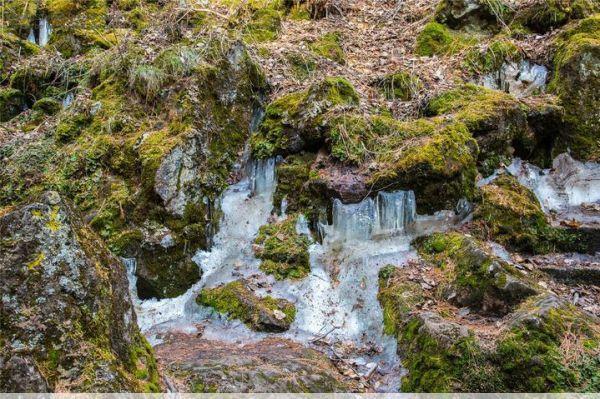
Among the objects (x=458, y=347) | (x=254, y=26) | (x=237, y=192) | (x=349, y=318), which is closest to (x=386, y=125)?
(x=237, y=192)

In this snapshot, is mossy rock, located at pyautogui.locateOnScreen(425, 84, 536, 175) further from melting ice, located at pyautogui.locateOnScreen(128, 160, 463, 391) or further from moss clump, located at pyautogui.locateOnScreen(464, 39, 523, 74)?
melting ice, located at pyautogui.locateOnScreen(128, 160, 463, 391)

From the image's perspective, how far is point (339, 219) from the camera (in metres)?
Answer: 6.60

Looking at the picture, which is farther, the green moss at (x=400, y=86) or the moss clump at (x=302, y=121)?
the green moss at (x=400, y=86)

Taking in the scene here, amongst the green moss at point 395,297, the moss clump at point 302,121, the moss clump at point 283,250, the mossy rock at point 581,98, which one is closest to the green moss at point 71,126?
the moss clump at point 302,121

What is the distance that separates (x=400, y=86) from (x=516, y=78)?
2.37m

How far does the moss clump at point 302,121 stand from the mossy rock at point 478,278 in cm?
272

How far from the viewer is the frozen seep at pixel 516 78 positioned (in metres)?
8.66

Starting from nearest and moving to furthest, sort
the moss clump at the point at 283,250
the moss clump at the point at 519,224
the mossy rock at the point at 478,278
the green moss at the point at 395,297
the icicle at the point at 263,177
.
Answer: the mossy rock at the point at 478,278 < the green moss at the point at 395,297 < the moss clump at the point at 519,224 < the moss clump at the point at 283,250 < the icicle at the point at 263,177

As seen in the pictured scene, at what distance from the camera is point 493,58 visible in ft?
29.1

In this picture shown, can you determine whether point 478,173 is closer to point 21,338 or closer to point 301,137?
point 301,137

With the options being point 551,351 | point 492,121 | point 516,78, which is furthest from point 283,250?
point 516,78

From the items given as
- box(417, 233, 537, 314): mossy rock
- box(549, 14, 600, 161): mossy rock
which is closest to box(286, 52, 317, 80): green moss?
box(549, 14, 600, 161): mossy rock

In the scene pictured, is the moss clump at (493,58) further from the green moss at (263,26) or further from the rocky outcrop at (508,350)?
the rocky outcrop at (508,350)

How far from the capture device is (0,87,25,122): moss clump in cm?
909
